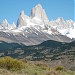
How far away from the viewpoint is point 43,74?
2116 centimetres

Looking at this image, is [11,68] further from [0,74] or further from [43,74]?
[0,74]

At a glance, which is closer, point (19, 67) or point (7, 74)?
point (7, 74)

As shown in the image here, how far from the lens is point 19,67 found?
23.8 m

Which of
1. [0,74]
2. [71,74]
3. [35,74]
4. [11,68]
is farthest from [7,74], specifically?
[71,74]

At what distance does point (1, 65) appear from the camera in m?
23.6

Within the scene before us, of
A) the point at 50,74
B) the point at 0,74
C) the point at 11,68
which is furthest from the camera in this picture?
the point at 11,68

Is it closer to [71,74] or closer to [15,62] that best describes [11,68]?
[15,62]

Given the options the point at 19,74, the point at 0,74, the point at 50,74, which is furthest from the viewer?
the point at 50,74

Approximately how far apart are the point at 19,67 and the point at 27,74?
3686 mm

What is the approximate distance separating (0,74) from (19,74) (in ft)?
5.91

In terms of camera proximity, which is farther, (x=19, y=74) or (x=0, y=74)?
(x=19, y=74)

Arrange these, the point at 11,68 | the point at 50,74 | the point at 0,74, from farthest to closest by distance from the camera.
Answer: the point at 11,68 → the point at 50,74 → the point at 0,74

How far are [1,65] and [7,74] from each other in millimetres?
4810

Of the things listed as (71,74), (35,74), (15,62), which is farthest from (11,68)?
(71,74)
